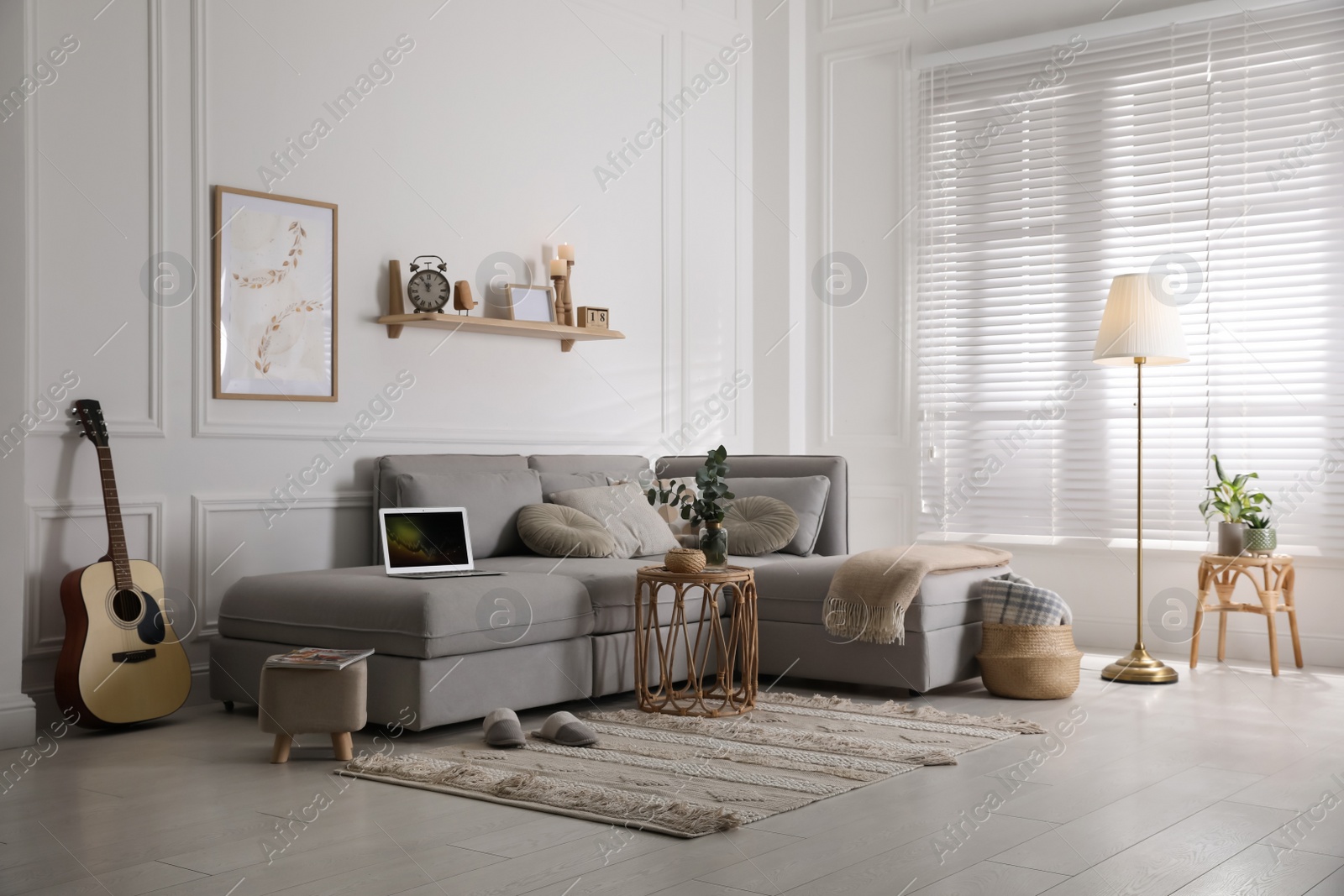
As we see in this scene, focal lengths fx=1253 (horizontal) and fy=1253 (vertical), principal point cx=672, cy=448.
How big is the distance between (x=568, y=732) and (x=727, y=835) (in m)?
0.98

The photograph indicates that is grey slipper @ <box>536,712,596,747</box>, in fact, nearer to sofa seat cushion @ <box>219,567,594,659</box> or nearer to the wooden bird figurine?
sofa seat cushion @ <box>219,567,594,659</box>

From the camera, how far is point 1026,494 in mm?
6160

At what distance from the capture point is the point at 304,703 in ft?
11.2

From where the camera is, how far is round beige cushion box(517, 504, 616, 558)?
4.82 metres

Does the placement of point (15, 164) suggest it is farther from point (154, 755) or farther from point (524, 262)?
point (524, 262)

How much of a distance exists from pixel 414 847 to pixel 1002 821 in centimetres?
131

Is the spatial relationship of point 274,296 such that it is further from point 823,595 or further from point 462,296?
point 823,595

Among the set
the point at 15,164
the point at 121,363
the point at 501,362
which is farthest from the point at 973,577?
the point at 15,164

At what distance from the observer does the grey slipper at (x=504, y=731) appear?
358 cm

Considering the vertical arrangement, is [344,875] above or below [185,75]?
below

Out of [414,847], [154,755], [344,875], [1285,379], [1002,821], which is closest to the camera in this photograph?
[344,875]

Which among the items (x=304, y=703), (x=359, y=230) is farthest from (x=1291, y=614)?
(x=359, y=230)

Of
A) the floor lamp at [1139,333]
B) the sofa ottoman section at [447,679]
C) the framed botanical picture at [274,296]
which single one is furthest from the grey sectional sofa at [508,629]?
the floor lamp at [1139,333]

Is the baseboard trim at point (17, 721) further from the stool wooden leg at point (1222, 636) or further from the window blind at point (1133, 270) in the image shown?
the stool wooden leg at point (1222, 636)
